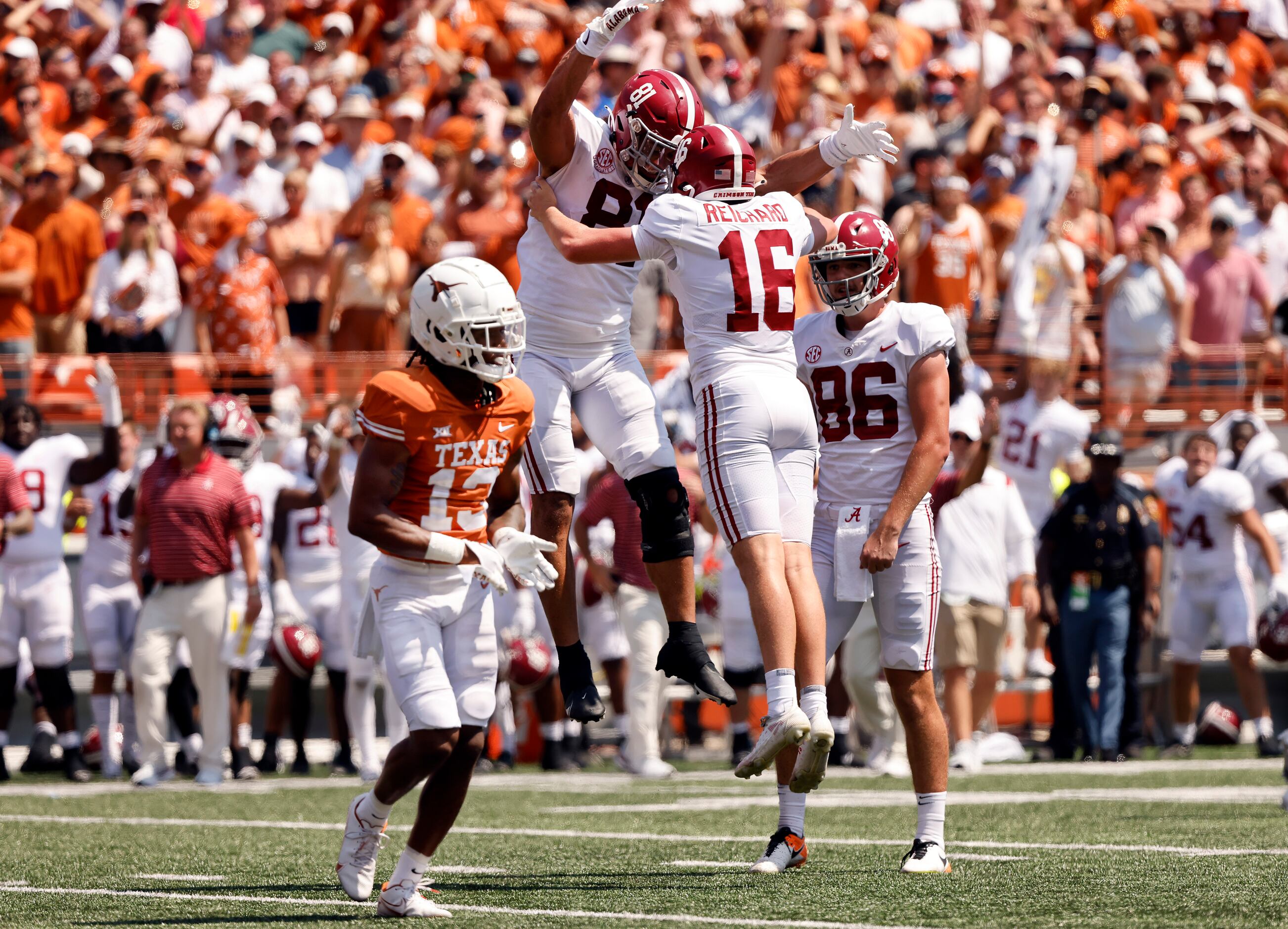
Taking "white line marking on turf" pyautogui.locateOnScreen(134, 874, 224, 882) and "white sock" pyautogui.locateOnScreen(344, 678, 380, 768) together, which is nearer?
"white line marking on turf" pyautogui.locateOnScreen(134, 874, 224, 882)

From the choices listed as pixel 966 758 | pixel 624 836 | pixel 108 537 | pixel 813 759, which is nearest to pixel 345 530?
pixel 108 537

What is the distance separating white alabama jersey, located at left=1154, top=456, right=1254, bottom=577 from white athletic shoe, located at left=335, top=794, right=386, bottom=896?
29.4 ft

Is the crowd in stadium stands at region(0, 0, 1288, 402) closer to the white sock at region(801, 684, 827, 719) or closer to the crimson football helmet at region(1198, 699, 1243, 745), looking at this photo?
the crimson football helmet at region(1198, 699, 1243, 745)

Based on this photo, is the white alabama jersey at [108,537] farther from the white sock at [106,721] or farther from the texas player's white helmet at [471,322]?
the texas player's white helmet at [471,322]

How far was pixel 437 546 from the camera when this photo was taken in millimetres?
5832

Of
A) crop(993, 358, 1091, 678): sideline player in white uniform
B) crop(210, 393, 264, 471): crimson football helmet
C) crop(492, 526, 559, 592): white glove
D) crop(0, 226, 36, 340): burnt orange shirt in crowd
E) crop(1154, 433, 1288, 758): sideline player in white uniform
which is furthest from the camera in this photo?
crop(993, 358, 1091, 678): sideline player in white uniform

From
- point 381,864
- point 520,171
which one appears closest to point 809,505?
point 381,864

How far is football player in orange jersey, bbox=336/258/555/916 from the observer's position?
586cm

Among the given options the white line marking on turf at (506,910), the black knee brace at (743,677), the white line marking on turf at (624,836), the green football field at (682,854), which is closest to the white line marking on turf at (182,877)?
the green football field at (682,854)

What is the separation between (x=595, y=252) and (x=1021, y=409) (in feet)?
27.7

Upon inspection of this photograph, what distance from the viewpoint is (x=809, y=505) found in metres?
7.04

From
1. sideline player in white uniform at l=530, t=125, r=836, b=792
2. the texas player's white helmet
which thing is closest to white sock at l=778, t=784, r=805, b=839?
sideline player in white uniform at l=530, t=125, r=836, b=792

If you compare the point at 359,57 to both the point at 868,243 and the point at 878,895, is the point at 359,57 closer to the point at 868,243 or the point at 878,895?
the point at 868,243

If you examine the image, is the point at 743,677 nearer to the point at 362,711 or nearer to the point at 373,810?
the point at 362,711
